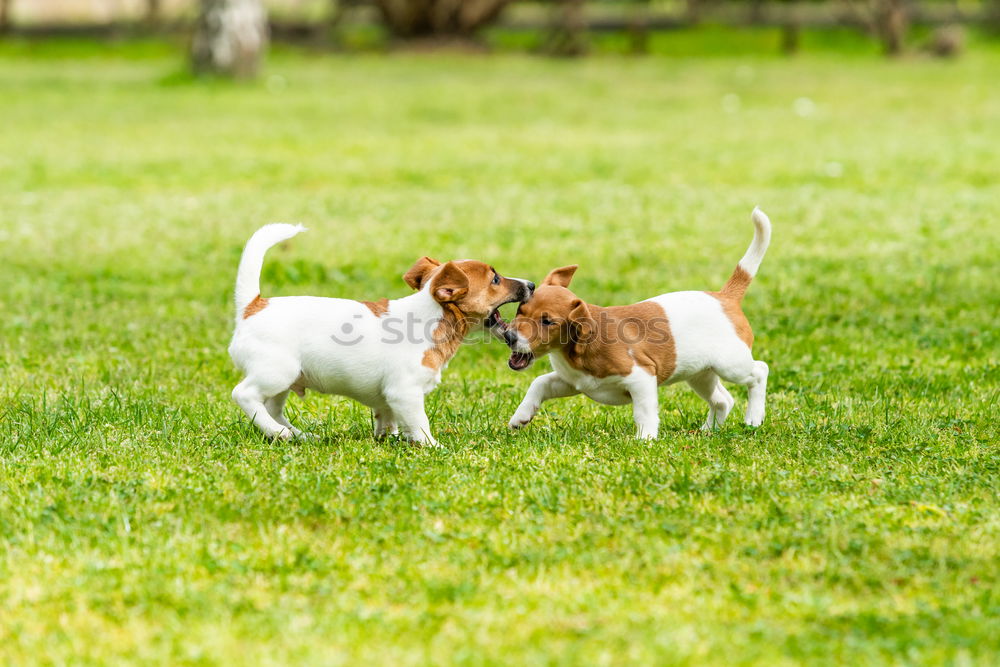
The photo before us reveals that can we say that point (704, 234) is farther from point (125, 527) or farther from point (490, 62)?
point (490, 62)

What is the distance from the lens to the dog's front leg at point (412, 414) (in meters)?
5.75

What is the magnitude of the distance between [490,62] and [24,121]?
47.4ft

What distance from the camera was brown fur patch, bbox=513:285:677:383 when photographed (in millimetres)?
5805

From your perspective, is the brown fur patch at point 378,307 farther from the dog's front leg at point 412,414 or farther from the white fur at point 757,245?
the white fur at point 757,245

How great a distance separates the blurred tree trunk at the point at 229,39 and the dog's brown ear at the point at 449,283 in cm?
1989

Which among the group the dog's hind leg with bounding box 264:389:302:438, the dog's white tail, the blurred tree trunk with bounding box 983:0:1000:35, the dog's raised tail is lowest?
the blurred tree trunk with bounding box 983:0:1000:35

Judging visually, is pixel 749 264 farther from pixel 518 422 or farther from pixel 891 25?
pixel 891 25

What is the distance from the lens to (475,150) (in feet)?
58.4

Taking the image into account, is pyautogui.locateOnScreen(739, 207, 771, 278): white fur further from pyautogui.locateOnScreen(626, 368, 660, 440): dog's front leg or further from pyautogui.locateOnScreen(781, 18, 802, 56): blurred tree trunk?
pyautogui.locateOnScreen(781, 18, 802, 56): blurred tree trunk

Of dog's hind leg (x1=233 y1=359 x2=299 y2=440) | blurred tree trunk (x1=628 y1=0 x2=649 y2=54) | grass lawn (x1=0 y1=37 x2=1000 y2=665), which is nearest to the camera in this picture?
grass lawn (x1=0 y1=37 x2=1000 y2=665)

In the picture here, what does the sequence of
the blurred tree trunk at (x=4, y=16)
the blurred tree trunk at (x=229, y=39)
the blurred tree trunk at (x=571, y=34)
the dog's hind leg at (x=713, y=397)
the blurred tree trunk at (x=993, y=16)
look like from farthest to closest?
the blurred tree trunk at (x=4, y=16) < the blurred tree trunk at (x=993, y=16) < the blurred tree trunk at (x=571, y=34) < the blurred tree trunk at (x=229, y=39) < the dog's hind leg at (x=713, y=397)

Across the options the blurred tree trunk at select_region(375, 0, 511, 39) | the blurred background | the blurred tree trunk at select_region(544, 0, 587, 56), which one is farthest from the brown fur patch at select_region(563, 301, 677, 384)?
the blurred tree trunk at select_region(375, 0, 511, 39)

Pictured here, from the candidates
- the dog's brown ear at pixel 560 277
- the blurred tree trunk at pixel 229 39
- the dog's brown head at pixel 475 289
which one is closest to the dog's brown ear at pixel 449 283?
the dog's brown head at pixel 475 289

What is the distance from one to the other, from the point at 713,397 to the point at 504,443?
120 centimetres
